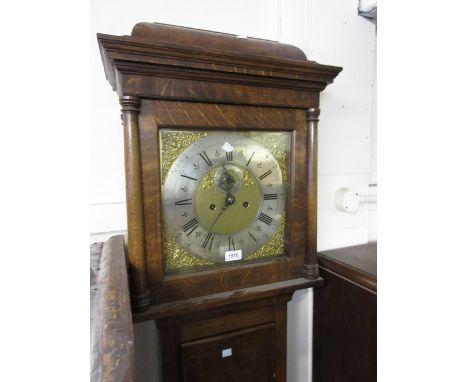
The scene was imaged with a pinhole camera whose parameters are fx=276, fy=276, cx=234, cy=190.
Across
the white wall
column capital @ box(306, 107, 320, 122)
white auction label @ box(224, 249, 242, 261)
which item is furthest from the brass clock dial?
the white wall

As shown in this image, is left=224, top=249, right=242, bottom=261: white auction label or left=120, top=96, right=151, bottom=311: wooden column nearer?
left=120, top=96, right=151, bottom=311: wooden column

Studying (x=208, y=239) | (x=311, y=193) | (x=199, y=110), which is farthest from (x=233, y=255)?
(x=199, y=110)

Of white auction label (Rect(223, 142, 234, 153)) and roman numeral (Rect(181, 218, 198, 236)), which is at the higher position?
white auction label (Rect(223, 142, 234, 153))

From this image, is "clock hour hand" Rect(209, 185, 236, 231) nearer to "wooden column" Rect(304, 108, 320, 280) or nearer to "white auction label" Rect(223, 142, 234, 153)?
"white auction label" Rect(223, 142, 234, 153)

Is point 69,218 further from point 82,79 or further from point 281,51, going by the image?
point 281,51

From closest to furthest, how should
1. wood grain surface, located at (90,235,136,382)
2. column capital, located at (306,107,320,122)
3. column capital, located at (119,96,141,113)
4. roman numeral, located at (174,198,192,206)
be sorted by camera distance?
wood grain surface, located at (90,235,136,382)
column capital, located at (119,96,141,113)
roman numeral, located at (174,198,192,206)
column capital, located at (306,107,320,122)

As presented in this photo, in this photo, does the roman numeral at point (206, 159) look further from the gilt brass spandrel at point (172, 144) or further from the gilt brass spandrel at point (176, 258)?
the gilt brass spandrel at point (176, 258)

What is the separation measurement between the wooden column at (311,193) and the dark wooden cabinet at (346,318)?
0.47 ft

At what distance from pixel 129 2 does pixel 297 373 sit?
170cm

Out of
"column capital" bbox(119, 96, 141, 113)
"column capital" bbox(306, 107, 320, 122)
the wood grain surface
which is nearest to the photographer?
the wood grain surface

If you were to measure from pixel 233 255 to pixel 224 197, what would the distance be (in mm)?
202

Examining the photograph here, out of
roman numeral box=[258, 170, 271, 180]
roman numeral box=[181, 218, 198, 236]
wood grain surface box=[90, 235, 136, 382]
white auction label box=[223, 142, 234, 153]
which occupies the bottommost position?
wood grain surface box=[90, 235, 136, 382]

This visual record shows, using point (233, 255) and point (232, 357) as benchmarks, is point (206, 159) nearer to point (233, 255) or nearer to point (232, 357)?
point (233, 255)

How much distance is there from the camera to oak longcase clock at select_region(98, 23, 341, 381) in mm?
771
